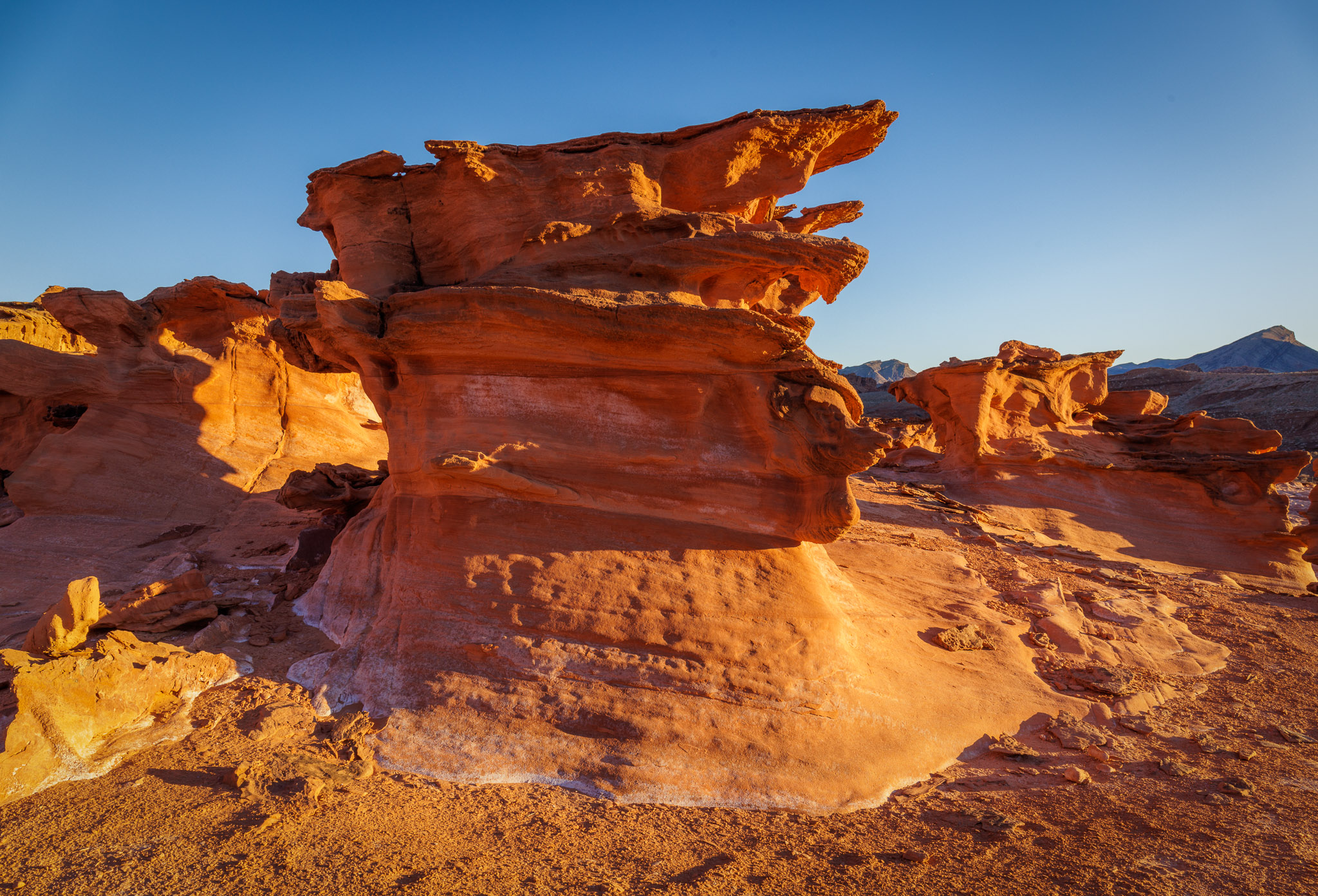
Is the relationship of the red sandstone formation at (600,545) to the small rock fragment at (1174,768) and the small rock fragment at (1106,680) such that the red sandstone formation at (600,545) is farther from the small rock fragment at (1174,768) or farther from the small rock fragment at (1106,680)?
the small rock fragment at (1174,768)

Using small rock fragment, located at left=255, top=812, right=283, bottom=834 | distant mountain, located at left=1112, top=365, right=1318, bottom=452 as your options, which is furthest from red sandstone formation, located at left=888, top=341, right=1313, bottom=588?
small rock fragment, located at left=255, top=812, right=283, bottom=834

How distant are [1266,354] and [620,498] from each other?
76.2 metres

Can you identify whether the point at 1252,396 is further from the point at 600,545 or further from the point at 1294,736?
the point at 600,545

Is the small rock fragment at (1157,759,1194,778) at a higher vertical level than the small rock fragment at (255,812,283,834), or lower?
lower

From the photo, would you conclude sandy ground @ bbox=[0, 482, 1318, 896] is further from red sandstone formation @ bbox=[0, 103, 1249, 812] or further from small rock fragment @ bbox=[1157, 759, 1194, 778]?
red sandstone formation @ bbox=[0, 103, 1249, 812]

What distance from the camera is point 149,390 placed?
10.5 m

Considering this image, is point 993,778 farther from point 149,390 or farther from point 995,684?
point 149,390

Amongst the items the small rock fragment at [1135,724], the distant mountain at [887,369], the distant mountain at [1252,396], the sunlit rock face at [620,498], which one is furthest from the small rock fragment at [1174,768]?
the distant mountain at [887,369]

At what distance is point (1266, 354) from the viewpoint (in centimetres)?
5534

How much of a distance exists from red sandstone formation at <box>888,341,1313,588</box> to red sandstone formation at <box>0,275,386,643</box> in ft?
41.0

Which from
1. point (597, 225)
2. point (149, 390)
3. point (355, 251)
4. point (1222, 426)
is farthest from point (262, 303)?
point (1222, 426)

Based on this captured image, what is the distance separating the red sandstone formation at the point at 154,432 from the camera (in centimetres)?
855

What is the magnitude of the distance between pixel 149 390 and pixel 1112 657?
14.8m

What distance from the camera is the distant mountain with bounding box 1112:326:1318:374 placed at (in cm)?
5372
